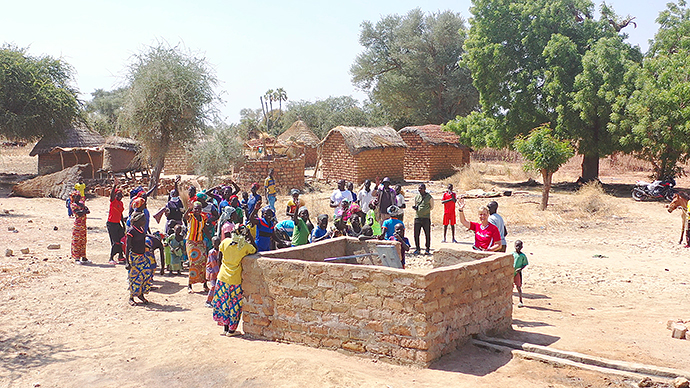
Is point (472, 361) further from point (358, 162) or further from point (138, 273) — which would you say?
point (358, 162)

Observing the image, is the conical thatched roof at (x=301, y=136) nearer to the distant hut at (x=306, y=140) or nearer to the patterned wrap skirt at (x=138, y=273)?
the distant hut at (x=306, y=140)

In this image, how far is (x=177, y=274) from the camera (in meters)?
10.3

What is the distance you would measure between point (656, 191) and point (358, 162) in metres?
11.6

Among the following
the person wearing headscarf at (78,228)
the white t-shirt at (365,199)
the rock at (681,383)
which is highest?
the white t-shirt at (365,199)

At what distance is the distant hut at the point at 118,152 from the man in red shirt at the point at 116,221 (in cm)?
1584

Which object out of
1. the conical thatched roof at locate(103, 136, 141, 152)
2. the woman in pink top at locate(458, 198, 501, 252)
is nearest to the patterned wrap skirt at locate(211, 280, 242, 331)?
the woman in pink top at locate(458, 198, 501, 252)

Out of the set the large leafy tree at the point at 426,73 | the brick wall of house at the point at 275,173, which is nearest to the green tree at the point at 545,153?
the brick wall of house at the point at 275,173

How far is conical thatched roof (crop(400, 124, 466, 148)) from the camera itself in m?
28.6

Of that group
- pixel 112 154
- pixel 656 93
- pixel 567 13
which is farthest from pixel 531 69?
pixel 112 154

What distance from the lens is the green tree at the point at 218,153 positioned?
23.8 meters

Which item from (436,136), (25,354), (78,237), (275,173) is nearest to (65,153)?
(275,173)

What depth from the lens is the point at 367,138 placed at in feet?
87.3

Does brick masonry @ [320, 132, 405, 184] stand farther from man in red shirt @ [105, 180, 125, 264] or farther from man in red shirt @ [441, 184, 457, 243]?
man in red shirt @ [105, 180, 125, 264]

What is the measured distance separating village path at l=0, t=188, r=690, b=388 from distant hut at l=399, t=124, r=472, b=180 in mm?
16161
